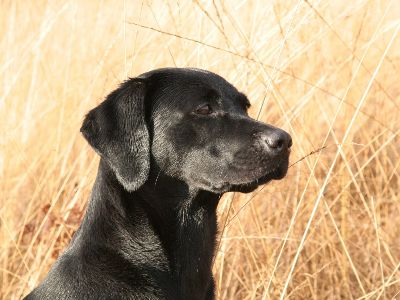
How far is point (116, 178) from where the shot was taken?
2975mm

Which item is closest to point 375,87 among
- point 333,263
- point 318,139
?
point 318,139

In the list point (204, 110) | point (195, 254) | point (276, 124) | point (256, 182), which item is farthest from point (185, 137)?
point (276, 124)

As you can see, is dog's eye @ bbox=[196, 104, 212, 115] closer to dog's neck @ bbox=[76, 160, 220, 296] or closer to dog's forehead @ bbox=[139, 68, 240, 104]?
dog's forehead @ bbox=[139, 68, 240, 104]

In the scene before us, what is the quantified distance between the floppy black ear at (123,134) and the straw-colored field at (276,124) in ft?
2.25

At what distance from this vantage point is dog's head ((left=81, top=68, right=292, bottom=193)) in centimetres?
292

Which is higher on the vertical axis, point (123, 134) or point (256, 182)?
point (123, 134)

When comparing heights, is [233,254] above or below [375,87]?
below

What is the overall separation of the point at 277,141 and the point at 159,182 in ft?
1.52

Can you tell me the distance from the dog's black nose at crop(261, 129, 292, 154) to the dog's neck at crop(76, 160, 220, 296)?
33 centimetres

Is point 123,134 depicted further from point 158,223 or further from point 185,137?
point 158,223

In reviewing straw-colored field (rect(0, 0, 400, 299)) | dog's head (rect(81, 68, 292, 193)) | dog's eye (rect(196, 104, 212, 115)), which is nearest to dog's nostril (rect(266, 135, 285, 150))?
dog's head (rect(81, 68, 292, 193))

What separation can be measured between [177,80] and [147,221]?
56 cm

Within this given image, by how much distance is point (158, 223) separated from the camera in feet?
9.96

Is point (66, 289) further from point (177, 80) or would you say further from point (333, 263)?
point (333, 263)
